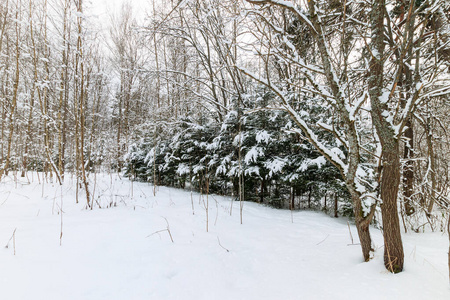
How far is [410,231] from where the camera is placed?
3756mm

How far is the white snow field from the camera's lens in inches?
58.4

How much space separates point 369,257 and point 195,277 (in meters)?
1.59

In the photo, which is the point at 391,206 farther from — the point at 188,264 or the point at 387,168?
the point at 188,264

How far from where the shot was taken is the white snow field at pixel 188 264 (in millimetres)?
1483

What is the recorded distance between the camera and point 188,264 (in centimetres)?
200

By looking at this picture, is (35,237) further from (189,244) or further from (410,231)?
(410,231)

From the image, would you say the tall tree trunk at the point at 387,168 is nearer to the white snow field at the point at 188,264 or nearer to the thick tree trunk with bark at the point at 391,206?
the thick tree trunk with bark at the point at 391,206

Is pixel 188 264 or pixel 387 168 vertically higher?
pixel 387 168

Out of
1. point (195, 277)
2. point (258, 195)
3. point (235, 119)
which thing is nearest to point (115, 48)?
A: point (235, 119)

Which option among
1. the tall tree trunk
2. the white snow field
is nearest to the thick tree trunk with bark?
the tall tree trunk

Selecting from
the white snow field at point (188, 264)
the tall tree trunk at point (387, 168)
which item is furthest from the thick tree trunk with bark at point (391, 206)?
the white snow field at point (188, 264)

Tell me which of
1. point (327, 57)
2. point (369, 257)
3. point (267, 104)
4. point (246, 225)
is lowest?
point (246, 225)

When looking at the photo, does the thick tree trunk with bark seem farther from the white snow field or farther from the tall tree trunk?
the white snow field

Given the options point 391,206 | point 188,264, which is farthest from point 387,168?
point 188,264
